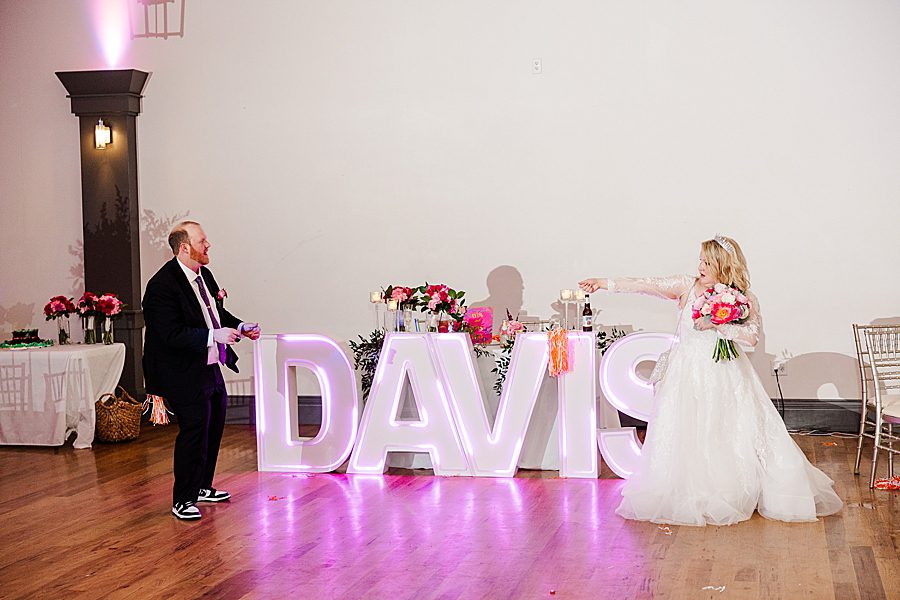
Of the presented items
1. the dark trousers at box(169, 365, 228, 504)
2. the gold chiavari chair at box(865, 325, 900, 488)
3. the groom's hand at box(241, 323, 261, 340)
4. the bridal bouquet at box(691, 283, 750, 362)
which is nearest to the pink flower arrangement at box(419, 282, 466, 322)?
the groom's hand at box(241, 323, 261, 340)

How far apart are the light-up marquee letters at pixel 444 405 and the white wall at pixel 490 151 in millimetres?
1816

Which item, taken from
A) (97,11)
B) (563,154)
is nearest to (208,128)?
(97,11)

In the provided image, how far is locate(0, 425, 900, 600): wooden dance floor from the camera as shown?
A: 4.34m

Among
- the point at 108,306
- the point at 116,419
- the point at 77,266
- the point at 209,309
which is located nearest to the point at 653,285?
the point at 209,309

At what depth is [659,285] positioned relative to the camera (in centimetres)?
612

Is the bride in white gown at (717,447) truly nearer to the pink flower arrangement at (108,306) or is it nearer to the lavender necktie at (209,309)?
the lavender necktie at (209,309)

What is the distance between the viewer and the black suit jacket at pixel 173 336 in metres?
5.47

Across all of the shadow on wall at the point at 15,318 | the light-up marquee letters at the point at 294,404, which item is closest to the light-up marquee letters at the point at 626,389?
the light-up marquee letters at the point at 294,404

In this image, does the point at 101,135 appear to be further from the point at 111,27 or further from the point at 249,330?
the point at 249,330

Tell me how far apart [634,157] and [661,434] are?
3.07m

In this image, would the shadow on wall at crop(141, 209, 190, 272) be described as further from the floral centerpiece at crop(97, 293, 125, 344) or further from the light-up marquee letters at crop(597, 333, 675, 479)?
the light-up marquee letters at crop(597, 333, 675, 479)

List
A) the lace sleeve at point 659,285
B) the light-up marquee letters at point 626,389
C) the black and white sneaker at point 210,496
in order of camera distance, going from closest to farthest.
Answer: the black and white sneaker at point 210,496
the lace sleeve at point 659,285
the light-up marquee letters at point 626,389

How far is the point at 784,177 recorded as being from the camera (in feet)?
25.4

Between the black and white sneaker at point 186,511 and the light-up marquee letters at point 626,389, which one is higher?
the light-up marquee letters at point 626,389
